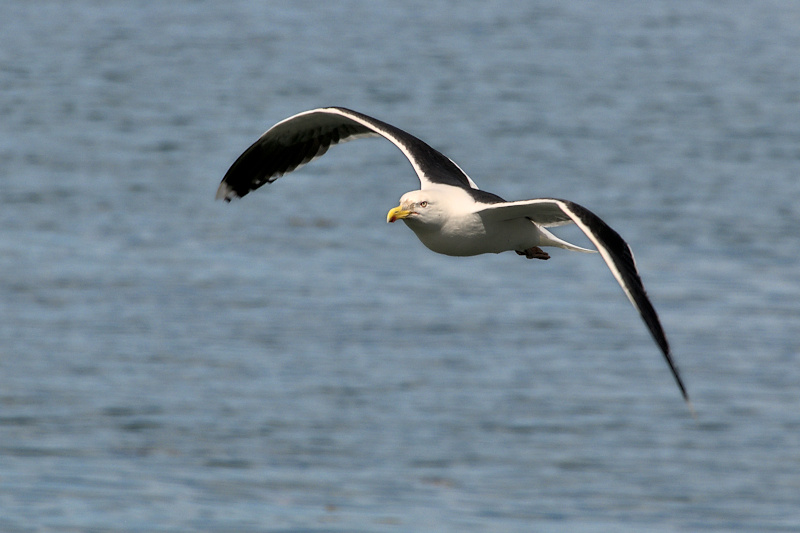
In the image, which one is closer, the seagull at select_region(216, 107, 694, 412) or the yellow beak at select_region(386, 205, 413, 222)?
the seagull at select_region(216, 107, 694, 412)

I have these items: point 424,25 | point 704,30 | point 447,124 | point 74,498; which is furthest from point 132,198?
point 704,30

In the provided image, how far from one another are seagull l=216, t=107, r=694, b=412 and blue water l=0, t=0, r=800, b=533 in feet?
25.1

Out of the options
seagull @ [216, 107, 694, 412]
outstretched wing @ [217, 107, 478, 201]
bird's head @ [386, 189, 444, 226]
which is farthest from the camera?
outstretched wing @ [217, 107, 478, 201]

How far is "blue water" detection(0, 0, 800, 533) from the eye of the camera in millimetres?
21156

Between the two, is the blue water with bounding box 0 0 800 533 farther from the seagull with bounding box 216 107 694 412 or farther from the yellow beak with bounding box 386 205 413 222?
the yellow beak with bounding box 386 205 413 222

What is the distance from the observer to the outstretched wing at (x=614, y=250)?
29.7 feet

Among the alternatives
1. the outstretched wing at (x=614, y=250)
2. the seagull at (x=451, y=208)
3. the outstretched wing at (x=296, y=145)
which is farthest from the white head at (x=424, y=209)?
the outstretched wing at (x=296, y=145)

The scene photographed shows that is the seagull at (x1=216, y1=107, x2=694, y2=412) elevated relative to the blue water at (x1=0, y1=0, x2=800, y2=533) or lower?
elevated

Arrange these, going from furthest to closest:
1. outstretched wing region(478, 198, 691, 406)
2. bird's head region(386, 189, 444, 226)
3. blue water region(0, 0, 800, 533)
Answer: blue water region(0, 0, 800, 533) < bird's head region(386, 189, 444, 226) < outstretched wing region(478, 198, 691, 406)

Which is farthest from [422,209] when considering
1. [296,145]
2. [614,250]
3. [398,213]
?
[296,145]

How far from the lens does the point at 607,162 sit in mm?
39844

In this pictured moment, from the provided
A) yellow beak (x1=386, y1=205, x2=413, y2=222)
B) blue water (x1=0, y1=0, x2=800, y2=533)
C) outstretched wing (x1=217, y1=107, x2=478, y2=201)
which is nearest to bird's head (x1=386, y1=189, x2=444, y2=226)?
yellow beak (x1=386, y1=205, x2=413, y2=222)

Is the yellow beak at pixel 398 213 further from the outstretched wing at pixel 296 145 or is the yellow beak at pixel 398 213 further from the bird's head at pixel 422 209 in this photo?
the outstretched wing at pixel 296 145

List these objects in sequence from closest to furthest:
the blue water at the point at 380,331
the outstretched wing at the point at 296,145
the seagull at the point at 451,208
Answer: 1. the seagull at the point at 451,208
2. the outstretched wing at the point at 296,145
3. the blue water at the point at 380,331
